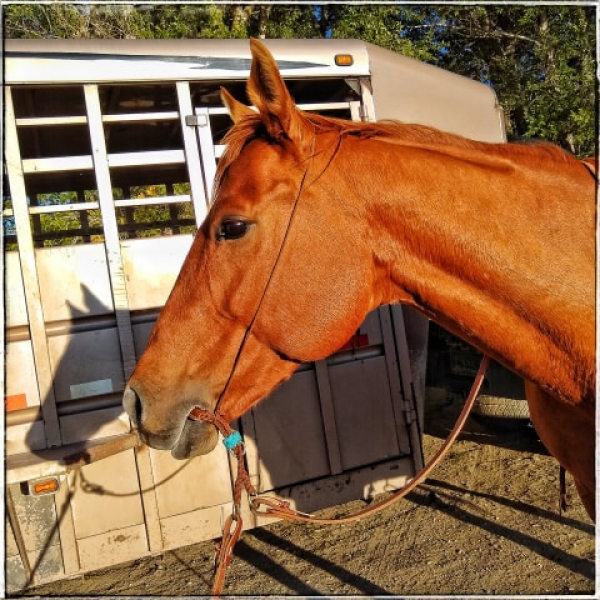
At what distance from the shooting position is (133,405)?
174cm

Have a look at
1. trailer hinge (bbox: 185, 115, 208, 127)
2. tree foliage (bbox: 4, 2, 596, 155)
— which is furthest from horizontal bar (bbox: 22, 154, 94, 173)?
tree foliage (bbox: 4, 2, 596, 155)

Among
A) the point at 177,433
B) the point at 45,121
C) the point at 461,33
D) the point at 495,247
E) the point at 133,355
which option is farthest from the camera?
the point at 461,33

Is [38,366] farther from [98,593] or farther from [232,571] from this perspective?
[232,571]

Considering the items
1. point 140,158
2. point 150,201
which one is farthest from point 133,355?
point 140,158

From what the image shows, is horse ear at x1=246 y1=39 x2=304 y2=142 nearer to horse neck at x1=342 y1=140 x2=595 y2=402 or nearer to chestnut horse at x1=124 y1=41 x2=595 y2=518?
chestnut horse at x1=124 y1=41 x2=595 y2=518

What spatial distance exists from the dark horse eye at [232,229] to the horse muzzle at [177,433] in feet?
1.97

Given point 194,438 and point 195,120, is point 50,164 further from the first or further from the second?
point 194,438

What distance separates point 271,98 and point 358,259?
58 cm

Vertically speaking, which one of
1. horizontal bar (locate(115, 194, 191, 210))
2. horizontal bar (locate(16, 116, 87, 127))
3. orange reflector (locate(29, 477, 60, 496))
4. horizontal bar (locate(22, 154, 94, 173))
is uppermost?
horizontal bar (locate(16, 116, 87, 127))

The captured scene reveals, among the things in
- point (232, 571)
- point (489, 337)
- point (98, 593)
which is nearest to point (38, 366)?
point (98, 593)

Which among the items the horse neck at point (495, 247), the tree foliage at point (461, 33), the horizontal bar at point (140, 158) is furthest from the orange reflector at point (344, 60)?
the tree foliage at point (461, 33)

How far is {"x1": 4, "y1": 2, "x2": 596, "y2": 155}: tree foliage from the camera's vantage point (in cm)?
680

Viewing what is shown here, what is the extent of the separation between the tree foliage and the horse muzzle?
6.26 m

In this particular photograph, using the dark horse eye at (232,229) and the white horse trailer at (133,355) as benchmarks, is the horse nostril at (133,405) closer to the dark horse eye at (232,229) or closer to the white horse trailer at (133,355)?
the dark horse eye at (232,229)
